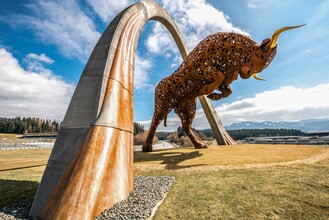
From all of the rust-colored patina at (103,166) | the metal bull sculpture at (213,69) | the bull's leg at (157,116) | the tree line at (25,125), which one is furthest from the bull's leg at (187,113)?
the tree line at (25,125)

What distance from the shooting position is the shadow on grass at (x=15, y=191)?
20.3 ft

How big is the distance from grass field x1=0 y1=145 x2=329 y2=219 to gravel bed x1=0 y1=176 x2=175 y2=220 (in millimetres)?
328

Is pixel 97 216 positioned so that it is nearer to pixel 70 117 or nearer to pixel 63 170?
pixel 63 170

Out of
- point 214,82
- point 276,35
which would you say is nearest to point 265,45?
point 276,35

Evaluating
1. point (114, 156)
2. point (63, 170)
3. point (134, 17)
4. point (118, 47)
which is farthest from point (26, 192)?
point (134, 17)

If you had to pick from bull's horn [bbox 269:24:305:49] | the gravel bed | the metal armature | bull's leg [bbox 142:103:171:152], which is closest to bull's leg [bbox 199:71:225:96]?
bull's horn [bbox 269:24:305:49]

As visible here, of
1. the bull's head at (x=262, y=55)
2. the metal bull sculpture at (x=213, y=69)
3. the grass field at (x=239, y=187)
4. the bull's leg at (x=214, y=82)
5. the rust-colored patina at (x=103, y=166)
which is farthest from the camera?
the bull's leg at (x=214, y=82)

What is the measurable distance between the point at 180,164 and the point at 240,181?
3.66 metres

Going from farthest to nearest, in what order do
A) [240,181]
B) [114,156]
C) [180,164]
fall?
[180,164], [240,181], [114,156]

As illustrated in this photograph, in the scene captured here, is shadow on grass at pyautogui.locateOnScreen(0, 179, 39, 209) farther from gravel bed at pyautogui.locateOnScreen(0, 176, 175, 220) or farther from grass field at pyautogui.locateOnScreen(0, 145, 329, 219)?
gravel bed at pyautogui.locateOnScreen(0, 176, 175, 220)

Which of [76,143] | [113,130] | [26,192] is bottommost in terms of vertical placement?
[26,192]

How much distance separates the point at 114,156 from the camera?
575 cm

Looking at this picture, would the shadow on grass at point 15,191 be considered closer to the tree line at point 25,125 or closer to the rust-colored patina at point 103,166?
the rust-colored patina at point 103,166

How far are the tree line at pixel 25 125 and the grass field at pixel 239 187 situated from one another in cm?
8565
